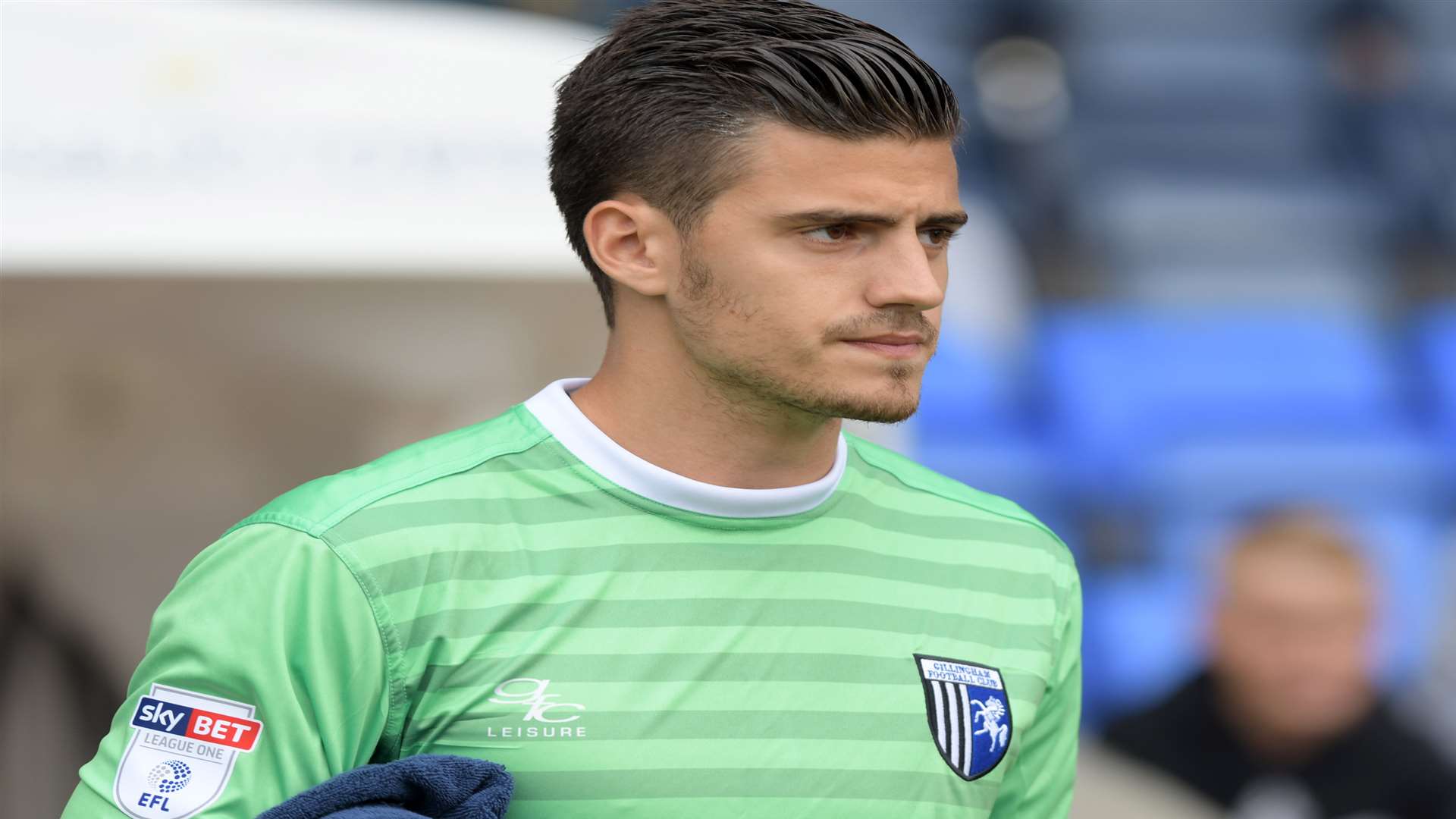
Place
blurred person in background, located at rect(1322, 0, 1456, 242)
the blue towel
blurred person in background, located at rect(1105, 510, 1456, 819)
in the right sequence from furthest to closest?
blurred person in background, located at rect(1322, 0, 1456, 242) → blurred person in background, located at rect(1105, 510, 1456, 819) → the blue towel

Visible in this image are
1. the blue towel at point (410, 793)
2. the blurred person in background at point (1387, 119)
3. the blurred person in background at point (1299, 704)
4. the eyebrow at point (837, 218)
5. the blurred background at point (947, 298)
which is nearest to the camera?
the blue towel at point (410, 793)

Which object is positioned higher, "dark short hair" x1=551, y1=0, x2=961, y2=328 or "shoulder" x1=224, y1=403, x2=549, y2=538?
"dark short hair" x1=551, y1=0, x2=961, y2=328

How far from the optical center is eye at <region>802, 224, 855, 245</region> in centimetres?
114

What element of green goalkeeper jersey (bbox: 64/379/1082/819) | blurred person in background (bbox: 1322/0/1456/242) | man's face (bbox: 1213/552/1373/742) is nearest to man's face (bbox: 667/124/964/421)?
green goalkeeper jersey (bbox: 64/379/1082/819)

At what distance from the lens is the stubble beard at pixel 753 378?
1.14m

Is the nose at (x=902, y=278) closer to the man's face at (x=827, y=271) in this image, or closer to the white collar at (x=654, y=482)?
the man's face at (x=827, y=271)

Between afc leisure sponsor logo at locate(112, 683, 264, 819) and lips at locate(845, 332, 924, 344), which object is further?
lips at locate(845, 332, 924, 344)

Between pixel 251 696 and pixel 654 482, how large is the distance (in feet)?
1.05

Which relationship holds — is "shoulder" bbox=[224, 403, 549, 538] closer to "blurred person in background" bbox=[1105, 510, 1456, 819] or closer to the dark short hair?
the dark short hair

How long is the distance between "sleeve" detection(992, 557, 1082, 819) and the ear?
0.43 meters

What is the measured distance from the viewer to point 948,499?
134 cm

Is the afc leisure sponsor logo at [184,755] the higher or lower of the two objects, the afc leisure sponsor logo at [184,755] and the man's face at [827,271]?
the lower

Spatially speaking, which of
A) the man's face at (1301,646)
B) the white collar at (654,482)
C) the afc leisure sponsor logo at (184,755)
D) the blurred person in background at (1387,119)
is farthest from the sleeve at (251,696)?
the blurred person in background at (1387,119)

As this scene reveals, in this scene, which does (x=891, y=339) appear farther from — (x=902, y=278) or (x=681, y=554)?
(x=681, y=554)
